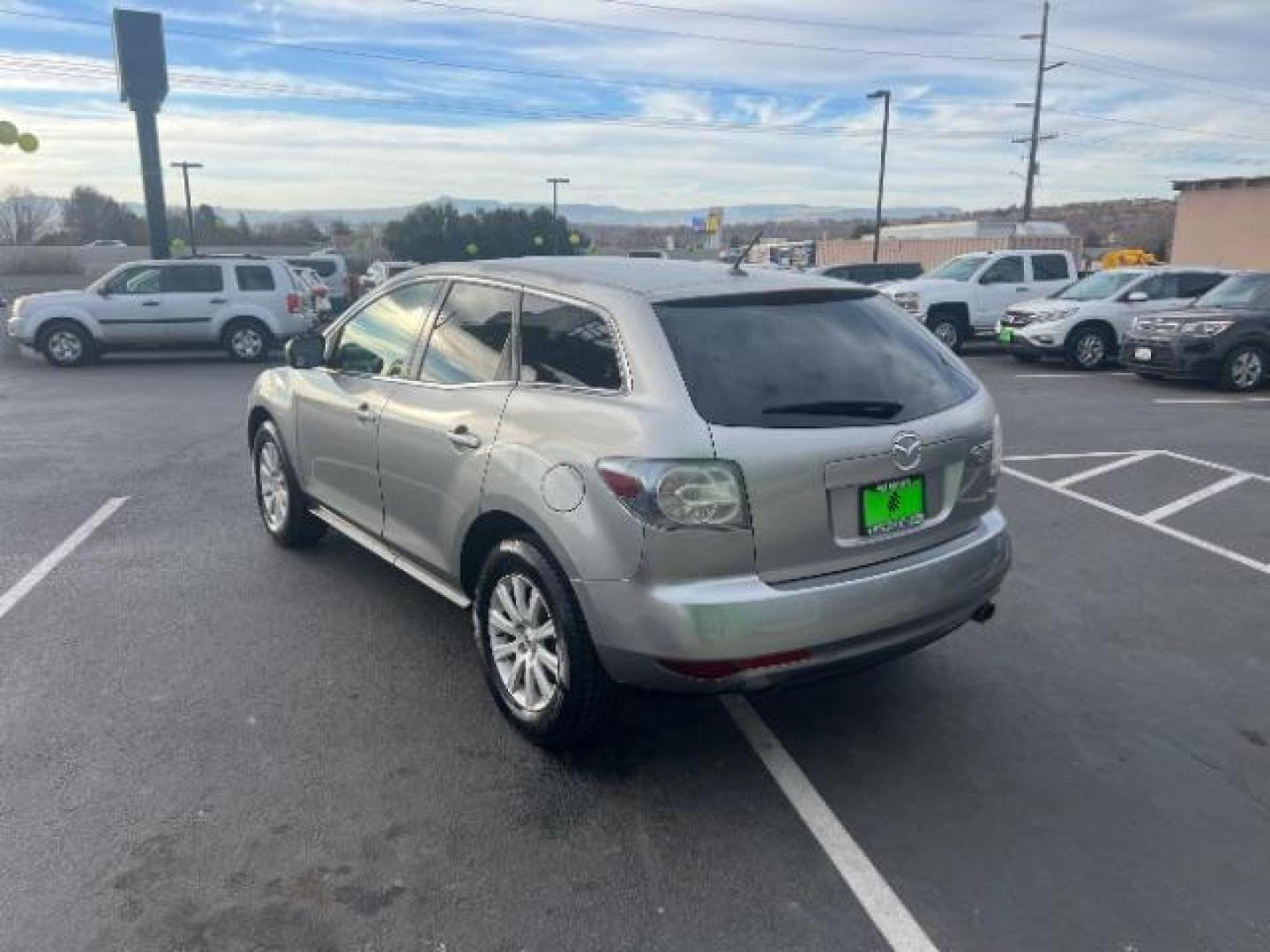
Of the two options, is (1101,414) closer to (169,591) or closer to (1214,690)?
(1214,690)

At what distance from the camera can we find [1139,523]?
21.4ft

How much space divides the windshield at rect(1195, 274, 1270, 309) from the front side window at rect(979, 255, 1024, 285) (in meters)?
4.40

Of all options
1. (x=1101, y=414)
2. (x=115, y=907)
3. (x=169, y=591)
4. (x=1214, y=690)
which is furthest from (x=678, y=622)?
(x=1101, y=414)

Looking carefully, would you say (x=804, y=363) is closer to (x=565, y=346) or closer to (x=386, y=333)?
(x=565, y=346)

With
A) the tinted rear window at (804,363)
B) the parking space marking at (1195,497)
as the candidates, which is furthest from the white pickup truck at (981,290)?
the tinted rear window at (804,363)

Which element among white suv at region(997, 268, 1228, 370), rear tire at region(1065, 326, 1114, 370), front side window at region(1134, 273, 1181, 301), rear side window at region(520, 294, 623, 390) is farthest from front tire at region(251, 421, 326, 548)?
front side window at region(1134, 273, 1181, 301)

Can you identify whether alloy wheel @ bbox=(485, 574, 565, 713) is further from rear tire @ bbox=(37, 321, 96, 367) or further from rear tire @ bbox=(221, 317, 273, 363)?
rear tire @ bbox=(37, 321, 96, 367)

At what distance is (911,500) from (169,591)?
150 inches

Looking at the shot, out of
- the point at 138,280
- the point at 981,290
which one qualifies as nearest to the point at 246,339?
the point at 138,280

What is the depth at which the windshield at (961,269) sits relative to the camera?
1811cm

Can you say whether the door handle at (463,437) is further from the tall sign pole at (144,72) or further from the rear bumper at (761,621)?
the tall sign pole at (144,72)

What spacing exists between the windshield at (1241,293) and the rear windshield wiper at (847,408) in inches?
483

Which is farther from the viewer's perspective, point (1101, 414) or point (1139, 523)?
point (1101, 414)

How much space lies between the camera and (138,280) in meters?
15.5
